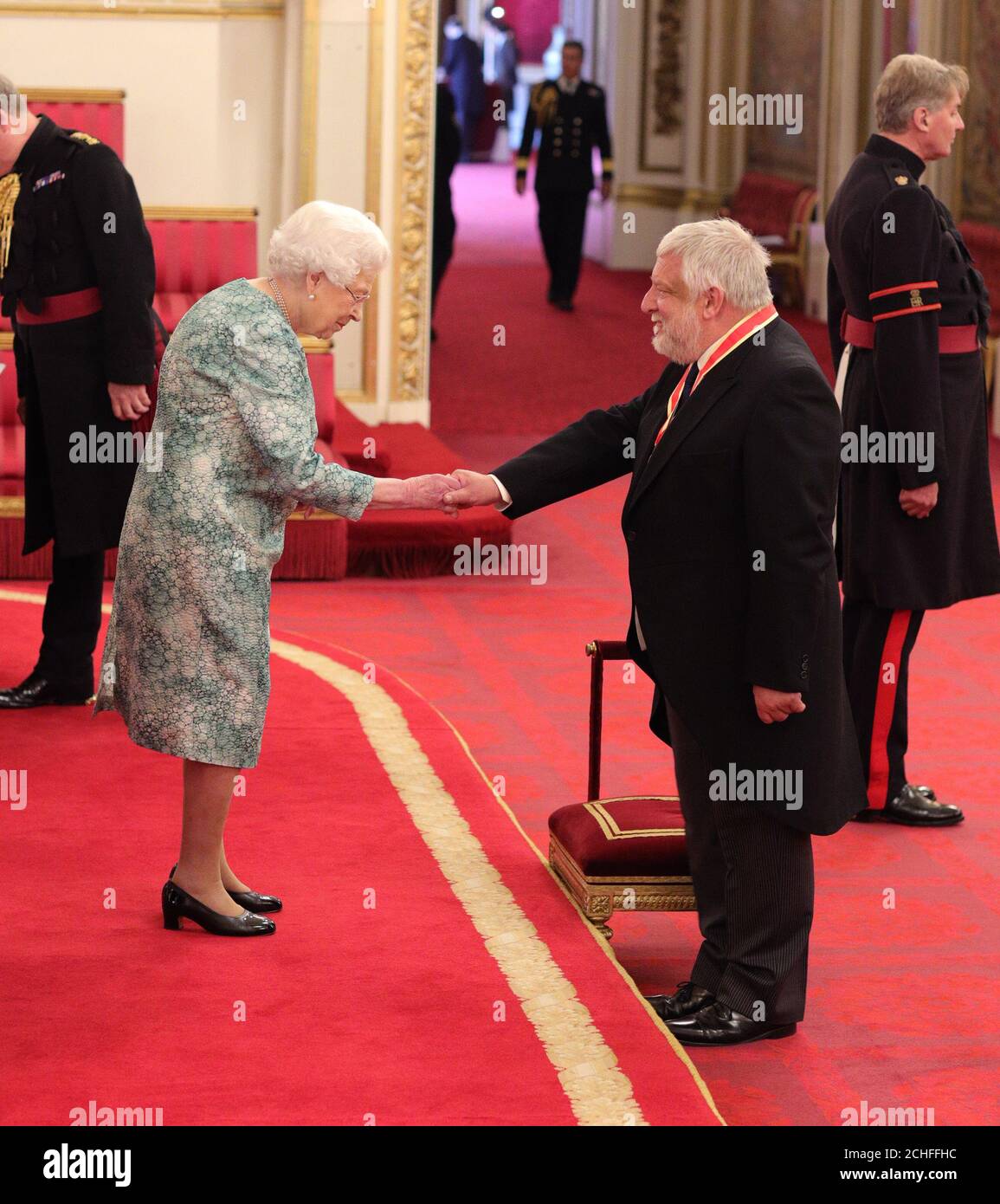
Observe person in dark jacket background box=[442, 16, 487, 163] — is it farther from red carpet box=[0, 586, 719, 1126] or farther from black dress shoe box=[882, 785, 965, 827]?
red carpet box=[0, 586, 719, 1126]

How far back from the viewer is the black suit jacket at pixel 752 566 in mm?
3287

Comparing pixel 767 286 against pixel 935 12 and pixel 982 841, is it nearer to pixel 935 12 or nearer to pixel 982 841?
pixel 982 841

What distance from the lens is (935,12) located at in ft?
39.4

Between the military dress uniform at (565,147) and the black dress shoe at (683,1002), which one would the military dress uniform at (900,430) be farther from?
the military dress uniform at (565,147)

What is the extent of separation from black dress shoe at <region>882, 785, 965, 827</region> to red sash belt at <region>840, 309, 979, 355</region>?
3.65ft

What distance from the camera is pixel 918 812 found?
4.80 metres

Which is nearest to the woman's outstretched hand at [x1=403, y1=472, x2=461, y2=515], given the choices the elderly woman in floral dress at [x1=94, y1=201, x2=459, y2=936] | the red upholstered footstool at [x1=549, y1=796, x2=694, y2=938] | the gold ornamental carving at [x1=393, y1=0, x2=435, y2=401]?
the elderly woman in floral dress at [x1=94, y1=201, x2=459, y2=936]

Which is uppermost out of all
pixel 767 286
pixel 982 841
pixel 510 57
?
pixel 510 57

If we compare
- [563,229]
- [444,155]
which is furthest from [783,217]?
[444,155]

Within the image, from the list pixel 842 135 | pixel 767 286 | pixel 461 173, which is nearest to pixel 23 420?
pixel 767 286

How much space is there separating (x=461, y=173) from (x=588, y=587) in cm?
2015

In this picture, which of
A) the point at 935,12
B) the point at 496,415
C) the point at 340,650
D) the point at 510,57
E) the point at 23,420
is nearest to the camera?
the point at 23,420

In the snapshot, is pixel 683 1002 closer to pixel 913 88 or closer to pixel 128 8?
pixel 913 88
